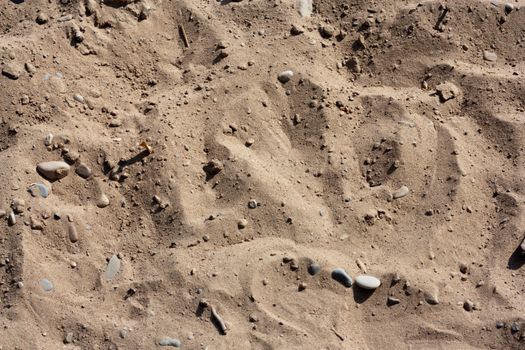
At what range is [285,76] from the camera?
3449mm

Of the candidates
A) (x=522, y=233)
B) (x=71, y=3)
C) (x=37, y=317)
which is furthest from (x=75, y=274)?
(x=522, y=233)

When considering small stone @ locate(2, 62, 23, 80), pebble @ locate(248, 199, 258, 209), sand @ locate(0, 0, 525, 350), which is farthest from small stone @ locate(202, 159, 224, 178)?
small stone @ locate(2, 62, 23, 80)

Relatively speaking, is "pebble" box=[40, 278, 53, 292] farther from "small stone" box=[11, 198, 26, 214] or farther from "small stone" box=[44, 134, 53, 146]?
"small stone" box=[44, 134, 53, 146]

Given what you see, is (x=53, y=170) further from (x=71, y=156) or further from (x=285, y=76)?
(x=285, y=76)

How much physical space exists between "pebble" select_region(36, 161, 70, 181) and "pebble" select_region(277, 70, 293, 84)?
1.22 metres

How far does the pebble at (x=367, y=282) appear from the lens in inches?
118

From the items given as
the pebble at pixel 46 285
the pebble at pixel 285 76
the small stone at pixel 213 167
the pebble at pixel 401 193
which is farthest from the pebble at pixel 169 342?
the pebble at pixel 285 76

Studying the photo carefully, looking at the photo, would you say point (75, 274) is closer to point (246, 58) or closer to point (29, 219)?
point (29, 219)

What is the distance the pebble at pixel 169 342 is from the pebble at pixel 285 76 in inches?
58.1

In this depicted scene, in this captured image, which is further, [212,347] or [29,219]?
[29,219]

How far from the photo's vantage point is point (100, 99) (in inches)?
136

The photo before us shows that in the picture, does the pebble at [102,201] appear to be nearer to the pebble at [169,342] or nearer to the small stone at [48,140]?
the small stone at [48,140]

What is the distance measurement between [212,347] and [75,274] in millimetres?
762

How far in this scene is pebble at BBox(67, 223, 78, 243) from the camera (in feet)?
10.2
